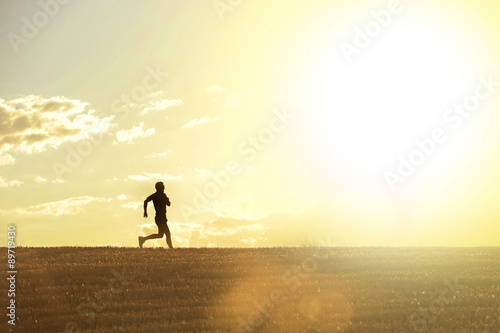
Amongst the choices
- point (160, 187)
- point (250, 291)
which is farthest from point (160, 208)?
point (250, 291)

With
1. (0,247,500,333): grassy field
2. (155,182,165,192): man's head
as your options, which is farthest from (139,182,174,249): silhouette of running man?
(0,247,500,333): grassy field

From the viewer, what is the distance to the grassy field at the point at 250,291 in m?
17.0

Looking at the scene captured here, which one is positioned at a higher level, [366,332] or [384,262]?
[384,262]

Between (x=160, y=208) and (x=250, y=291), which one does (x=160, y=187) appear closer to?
(x=160, y=208)

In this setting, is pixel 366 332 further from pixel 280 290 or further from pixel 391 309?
pixel 280 290

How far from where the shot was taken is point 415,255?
29297mm

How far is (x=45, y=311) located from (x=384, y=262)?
46.8ft

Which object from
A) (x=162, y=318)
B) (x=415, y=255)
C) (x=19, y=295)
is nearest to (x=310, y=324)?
(x=162, y=318)

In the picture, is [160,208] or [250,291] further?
[160,208]

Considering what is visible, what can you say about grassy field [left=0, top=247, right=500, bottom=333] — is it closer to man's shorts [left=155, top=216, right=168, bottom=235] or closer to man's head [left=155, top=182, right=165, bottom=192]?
man's shorts [left=155, top=216, right=168, bottom=235]

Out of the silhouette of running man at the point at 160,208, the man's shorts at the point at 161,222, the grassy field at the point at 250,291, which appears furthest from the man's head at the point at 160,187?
the grassy field at the point at 250,291

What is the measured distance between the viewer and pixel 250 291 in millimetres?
20516

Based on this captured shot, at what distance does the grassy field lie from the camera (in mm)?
16984

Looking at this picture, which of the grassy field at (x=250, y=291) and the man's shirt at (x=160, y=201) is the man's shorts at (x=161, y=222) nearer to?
the man's shirt at (x=160, y=201)
